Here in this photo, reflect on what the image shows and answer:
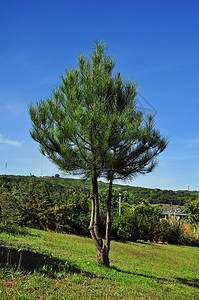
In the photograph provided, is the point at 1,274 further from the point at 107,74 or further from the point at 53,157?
the point at 107,74

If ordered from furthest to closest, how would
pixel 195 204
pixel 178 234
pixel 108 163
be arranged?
pixel 195 204, pixel 178 234, pixel 108 163

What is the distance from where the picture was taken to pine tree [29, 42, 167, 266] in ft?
22.4

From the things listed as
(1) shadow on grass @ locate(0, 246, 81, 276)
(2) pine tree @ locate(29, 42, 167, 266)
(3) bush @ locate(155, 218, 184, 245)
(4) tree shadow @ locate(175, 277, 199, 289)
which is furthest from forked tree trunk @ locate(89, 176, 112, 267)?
(3) bush @ locate(155, 218, 184, 245)

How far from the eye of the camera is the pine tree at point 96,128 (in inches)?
269

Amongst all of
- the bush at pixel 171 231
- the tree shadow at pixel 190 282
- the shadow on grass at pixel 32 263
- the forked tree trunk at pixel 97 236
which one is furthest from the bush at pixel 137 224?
the shadow on grass at pixel 32 263

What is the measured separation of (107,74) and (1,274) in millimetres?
5453

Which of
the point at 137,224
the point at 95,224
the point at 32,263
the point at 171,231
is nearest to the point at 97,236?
the point at 95,224

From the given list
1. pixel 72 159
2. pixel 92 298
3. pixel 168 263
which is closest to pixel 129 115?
pixel 72 159

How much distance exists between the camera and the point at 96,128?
6824 mm

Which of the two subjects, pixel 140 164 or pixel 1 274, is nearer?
pixel 1 274

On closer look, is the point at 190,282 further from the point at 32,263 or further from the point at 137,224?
the point at 137,224

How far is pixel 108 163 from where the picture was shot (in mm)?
7078

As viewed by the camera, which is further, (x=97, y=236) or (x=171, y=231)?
(x=171, y=231)

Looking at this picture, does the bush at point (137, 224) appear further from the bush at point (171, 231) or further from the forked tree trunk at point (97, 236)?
the forked tree trunk at point (97, 236)
